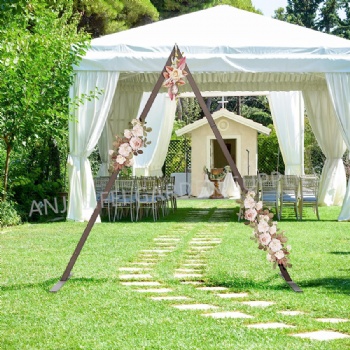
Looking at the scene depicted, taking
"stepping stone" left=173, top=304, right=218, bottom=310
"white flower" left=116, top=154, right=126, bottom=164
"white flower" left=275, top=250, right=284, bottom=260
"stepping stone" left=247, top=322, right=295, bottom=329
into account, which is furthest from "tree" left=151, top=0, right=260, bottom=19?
"stepping stone" left=247, top=322, right=295, bottom=329

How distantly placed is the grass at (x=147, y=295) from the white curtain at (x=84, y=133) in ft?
5.13

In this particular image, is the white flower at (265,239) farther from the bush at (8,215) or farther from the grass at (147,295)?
the bush at (8,215)

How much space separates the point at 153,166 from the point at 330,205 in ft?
16.7

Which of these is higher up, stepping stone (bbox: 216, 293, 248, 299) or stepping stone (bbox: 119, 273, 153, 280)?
stepping stone (bbox: 119, 273, 153, 280)

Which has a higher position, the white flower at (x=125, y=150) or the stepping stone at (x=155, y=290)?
the white flower at (x=125, y=150)

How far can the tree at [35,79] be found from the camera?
33.2ft

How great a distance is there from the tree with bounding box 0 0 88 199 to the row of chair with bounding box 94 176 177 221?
5.31 feet

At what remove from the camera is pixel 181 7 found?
82.8 ft

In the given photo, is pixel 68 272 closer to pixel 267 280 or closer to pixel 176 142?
pixel 267 280

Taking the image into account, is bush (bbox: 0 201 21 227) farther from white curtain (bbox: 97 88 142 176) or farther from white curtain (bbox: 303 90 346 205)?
white curtain (bbox: 303 90 346 205)

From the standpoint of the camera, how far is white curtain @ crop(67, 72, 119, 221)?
501 inches

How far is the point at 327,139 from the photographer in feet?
53.3

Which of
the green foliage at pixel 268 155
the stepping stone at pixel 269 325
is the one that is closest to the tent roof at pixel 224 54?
the stepping stone at pixel 269 325

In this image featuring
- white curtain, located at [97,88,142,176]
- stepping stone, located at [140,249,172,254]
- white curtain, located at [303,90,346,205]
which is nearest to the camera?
stepping stone, located at [140,249,172,254]
